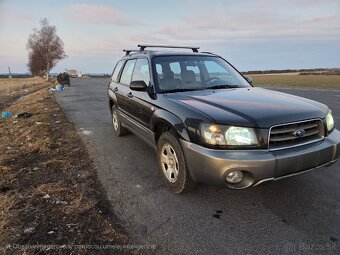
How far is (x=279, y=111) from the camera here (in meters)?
3.45

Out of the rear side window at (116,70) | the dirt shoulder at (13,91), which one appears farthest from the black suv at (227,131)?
the dirt shoulder at (13,91)

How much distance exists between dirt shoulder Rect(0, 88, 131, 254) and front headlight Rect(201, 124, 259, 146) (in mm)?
1328

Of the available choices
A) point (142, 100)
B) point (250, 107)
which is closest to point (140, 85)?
point (142, 100)

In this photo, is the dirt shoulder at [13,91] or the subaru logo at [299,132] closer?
the subaru logo at [299,132]

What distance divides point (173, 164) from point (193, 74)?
1.63m

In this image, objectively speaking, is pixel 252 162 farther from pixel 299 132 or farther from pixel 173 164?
pixel 173 164

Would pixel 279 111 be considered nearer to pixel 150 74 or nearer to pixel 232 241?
pixel 232 241

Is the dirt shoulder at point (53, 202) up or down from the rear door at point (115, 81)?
down

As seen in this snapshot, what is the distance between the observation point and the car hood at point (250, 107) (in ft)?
10.8

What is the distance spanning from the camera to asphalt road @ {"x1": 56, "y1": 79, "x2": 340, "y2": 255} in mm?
2957

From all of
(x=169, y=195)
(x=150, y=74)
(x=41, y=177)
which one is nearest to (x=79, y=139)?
(x=41, y=177)

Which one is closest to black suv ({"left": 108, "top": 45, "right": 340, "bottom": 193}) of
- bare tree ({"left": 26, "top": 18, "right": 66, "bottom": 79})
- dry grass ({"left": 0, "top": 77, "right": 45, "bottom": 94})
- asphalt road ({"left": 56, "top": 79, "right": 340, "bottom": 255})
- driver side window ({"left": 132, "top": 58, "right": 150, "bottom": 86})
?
driver side window ({"left": 132, "top": 58, "right": 150, "bottom": 86})

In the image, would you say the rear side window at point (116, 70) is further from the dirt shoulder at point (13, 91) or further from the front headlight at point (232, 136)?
the dirt shoulder at point (13, 91)

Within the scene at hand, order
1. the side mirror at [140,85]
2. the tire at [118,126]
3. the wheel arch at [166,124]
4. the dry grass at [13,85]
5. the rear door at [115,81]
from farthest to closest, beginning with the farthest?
the dry grass at [13,85]
the tire at [118,126]
the rear door at [115,81]
the side mirror at [140,85]
the wheel arch at [166,124]
